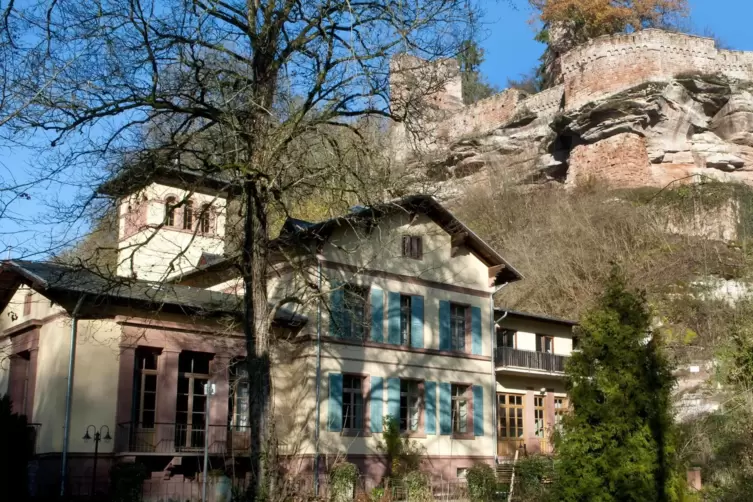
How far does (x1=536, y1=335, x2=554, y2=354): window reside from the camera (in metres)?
29.9

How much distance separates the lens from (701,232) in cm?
3588

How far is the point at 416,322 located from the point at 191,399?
7055 mm

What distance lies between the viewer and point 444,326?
83.9ft

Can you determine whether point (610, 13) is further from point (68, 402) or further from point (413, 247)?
point (68, 402)

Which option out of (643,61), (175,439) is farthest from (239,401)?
(643,61)

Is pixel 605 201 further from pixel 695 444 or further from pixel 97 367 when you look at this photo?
pixel 97 367

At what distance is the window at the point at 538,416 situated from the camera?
28.9 m

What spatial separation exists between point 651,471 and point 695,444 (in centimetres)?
759

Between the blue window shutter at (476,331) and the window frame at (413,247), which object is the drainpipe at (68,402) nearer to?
the window frame at (413,247)

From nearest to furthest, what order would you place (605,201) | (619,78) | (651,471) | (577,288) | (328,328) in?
(651,471) < (328,328) < (577,288) < (605,201) < (619,78)

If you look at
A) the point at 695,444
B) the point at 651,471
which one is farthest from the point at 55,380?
the point at 695,444

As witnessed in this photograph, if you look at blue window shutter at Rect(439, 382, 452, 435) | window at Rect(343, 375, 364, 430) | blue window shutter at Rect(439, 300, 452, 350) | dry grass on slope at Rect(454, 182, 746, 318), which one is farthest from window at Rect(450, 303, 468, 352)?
dry grass on slope at Rect(454, 182, 746, 318)

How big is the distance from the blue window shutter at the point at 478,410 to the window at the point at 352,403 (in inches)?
167

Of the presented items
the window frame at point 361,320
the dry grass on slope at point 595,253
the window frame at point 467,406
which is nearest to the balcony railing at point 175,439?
the window frame at point 361,320
